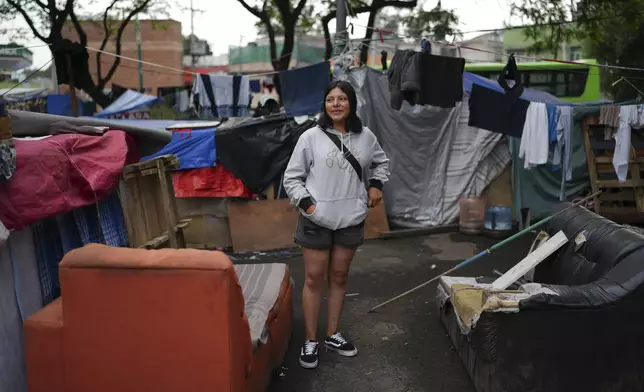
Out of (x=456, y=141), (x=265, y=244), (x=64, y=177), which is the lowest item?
(x=265, y=244)

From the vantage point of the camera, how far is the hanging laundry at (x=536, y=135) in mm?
8000

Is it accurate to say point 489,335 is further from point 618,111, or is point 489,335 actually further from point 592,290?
point 618,111

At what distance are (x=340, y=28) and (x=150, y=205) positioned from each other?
17.9ft

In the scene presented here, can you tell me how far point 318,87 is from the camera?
8.99 metres

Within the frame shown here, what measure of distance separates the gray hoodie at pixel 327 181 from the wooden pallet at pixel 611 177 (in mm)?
5494

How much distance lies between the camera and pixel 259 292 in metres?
4.16

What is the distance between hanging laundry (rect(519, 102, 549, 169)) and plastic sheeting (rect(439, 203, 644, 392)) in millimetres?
4838

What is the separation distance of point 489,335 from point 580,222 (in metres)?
1.53

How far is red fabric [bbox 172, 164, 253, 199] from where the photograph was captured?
826 centimetres

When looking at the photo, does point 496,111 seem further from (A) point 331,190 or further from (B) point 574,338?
(B) point 574,338

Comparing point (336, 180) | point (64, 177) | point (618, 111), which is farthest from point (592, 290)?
point (618, 111)

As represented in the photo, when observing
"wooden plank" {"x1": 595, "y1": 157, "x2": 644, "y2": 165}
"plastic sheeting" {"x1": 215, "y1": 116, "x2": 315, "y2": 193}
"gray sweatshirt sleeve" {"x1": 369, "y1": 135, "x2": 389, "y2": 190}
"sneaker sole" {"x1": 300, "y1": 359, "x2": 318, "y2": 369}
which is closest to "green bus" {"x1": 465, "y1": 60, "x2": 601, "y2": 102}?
"wooden plank" {"x1": 595, "y1": 157, "x2": 644, "y2": 165}

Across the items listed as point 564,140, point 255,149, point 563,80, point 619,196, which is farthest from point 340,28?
point 563,80

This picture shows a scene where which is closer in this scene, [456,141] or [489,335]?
[489,335]
